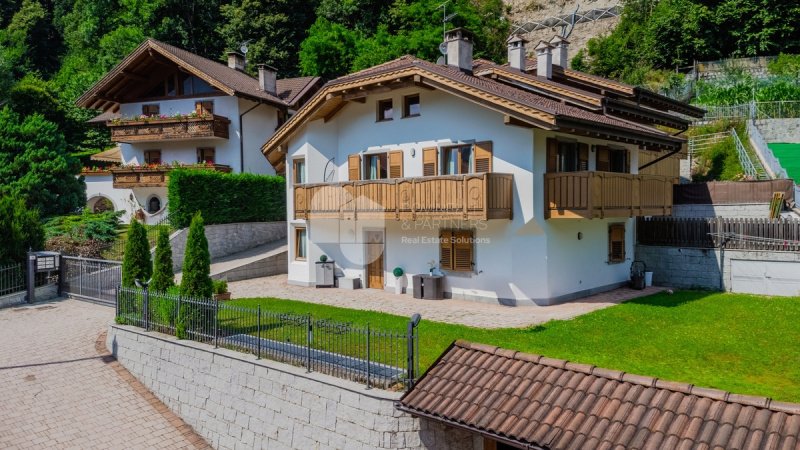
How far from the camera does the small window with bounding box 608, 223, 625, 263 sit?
61.9 ft

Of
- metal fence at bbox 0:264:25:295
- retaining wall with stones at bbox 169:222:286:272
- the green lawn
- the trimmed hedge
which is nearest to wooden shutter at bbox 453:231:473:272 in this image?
the green lawn

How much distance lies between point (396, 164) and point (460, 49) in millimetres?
5042

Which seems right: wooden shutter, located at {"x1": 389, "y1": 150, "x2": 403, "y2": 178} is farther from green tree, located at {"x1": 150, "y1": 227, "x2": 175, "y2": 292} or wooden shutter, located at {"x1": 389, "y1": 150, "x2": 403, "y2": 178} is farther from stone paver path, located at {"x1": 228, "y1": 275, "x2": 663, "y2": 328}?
green tree, located at {"x1": 150, "y1": 227, "x2": 175, "y2": 292}

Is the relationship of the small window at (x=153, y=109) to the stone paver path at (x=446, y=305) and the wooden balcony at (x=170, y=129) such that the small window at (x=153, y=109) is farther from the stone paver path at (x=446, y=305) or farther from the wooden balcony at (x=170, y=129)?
the stone paver path at (x=446, y=305)

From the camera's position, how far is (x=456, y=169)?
1728cm

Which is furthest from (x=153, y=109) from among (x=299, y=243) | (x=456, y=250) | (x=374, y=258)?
(x=456, y=250)

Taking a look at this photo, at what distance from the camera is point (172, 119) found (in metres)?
29.9

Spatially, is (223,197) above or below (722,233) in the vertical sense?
above

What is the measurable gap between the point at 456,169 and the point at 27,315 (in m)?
14.6

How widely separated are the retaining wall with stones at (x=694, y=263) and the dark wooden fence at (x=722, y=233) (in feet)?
0.96

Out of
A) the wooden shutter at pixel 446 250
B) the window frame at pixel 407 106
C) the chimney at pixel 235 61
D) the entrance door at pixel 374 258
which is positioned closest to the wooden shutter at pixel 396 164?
the window frame at pixel 407 106

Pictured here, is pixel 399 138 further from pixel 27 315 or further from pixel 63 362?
pixel 27 315

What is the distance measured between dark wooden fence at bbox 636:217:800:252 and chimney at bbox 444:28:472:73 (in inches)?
346

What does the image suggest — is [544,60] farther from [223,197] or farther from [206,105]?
[206,105]
